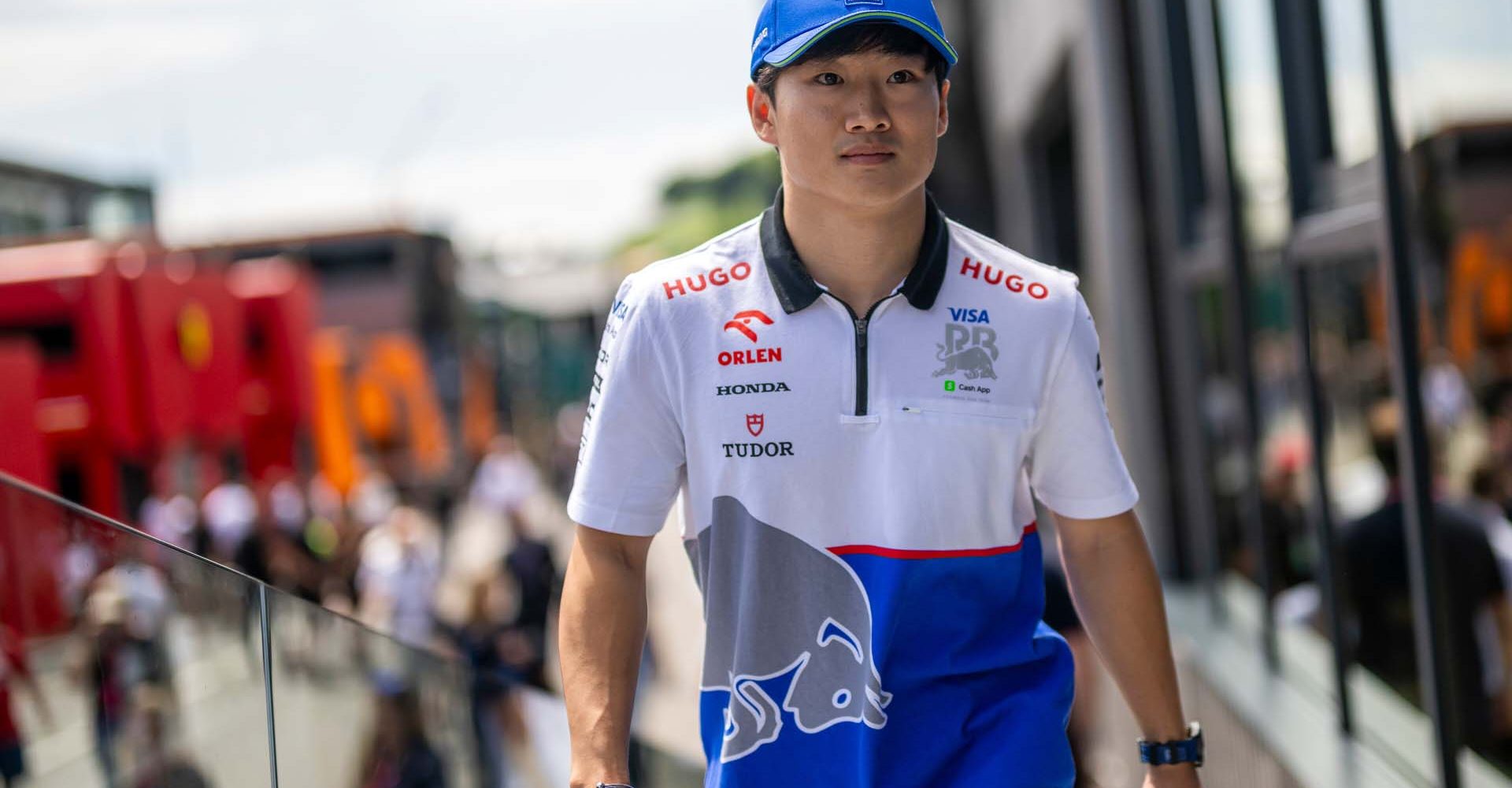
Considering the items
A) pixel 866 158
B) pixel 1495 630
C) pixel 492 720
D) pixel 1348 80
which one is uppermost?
pixel 1348 80

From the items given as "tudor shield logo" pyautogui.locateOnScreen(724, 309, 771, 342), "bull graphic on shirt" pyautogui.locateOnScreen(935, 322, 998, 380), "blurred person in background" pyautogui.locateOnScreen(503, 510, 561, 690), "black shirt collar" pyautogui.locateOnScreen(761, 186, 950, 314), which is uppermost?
"black shirt collar" pyautogui.locateOnScreen(761, 186, 950, 314)

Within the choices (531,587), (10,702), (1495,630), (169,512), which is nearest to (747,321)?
(10,702)

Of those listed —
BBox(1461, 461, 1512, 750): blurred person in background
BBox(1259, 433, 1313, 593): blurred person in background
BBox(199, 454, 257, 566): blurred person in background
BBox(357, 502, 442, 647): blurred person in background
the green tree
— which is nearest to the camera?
BBox(1461, 461, 1512, 750): blurred person in background

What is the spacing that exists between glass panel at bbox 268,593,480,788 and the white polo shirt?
0.71 m

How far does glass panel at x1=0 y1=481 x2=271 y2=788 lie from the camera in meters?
2.45

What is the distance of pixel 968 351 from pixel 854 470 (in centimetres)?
23

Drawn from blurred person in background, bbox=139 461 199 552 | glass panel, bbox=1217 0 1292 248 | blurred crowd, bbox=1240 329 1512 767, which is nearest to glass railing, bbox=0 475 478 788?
blurred crowd, bbox=1240 329 1512 767

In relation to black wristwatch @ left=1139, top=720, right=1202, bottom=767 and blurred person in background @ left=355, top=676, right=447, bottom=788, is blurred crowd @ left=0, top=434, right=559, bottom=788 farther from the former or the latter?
black wristwatch @ left=1139, top=720, right=1202, bottom=767

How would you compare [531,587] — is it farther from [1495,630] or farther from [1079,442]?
[1079,442]

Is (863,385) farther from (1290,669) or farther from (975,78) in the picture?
(975,78)

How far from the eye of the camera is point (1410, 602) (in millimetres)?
5211

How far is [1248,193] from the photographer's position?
621 cm

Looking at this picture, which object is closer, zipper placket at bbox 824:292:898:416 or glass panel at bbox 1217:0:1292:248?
zipper placket at bbox 824:292:898:416

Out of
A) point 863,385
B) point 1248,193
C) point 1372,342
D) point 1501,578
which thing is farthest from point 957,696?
Answer: point 1248,193
